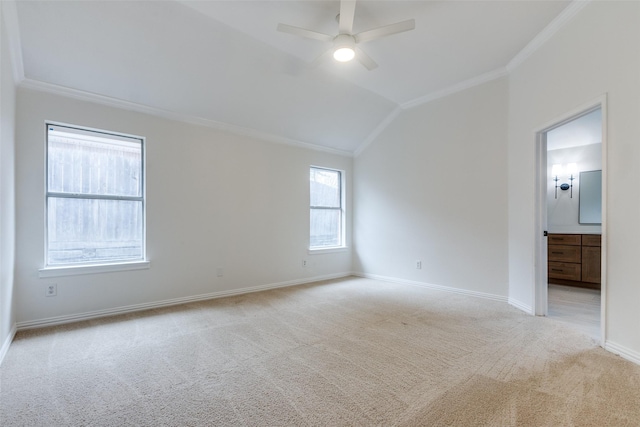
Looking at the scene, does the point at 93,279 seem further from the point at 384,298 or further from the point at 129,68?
the point at 384,298

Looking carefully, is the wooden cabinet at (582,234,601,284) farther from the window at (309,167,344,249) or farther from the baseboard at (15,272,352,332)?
the baseboard at (15,272,352,332)

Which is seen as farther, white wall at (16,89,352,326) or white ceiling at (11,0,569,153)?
white wall at (16,89,352,326)

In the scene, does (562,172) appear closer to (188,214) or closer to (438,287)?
(438,287)

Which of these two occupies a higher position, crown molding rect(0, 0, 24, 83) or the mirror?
crown molding rect(0, 0, 24, 83)

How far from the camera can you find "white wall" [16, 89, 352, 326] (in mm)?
3035

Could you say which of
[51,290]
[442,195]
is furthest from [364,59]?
[51,290]

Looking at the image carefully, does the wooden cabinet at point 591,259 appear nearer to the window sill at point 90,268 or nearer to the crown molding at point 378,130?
the crown molding at point 378,130

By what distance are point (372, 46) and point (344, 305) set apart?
3.12m

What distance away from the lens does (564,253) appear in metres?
5.04

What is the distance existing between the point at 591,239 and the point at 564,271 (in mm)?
652

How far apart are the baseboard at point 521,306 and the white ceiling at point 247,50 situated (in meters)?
2.99

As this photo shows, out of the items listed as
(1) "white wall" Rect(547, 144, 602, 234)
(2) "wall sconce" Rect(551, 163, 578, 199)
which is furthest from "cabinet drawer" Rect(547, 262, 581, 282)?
(2) "wall sconce" Rect(551, 163, 578, 199)

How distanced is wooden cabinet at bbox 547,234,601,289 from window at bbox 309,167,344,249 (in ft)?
12.1

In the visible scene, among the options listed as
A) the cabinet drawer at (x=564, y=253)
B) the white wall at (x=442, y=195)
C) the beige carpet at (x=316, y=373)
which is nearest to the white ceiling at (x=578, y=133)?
the white wall at (x=442, y=195)
